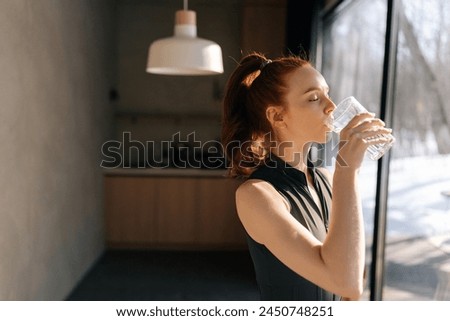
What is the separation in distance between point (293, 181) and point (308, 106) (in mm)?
156

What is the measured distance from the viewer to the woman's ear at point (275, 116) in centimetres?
109

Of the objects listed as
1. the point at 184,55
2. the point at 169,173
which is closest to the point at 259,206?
the point at 184,55

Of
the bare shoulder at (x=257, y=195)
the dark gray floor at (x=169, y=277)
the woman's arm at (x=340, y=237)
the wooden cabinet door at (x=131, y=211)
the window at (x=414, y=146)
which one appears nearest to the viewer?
the woman's arm at (x=340, y=237)

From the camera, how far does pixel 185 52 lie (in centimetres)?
215

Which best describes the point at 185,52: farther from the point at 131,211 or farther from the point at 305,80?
the point at 131,211

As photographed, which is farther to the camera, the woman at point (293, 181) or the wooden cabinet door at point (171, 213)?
the wooden cabinet door at point (171, 213)

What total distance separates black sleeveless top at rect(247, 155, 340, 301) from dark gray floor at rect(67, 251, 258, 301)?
3.05m

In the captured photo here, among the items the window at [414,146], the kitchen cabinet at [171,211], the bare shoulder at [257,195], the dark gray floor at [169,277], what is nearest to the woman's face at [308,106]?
the bare shoulder at [257,195]

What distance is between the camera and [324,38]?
455 cm

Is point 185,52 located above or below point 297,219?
above

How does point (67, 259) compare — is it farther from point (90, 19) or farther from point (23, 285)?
point (90, 19)

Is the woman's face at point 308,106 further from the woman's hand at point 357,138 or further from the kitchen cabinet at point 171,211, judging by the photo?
the kitchen cabinet at point 171,211

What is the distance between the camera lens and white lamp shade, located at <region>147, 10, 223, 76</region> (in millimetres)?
2148
